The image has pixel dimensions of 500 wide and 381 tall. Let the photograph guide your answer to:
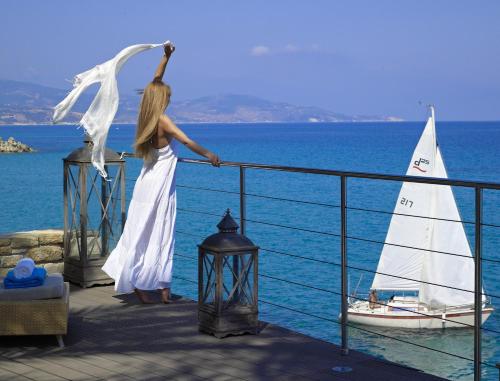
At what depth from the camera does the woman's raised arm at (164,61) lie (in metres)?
5.84

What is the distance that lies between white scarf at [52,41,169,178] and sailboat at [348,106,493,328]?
18034mm

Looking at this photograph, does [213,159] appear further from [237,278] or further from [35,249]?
[35,249]

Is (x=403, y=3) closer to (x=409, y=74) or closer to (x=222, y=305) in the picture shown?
(x=409, y=74)

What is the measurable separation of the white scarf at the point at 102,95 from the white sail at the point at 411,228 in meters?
18.0

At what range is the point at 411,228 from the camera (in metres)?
26.2

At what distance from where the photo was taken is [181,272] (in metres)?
23.8

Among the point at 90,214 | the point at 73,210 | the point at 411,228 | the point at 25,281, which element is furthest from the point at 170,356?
the point at 411,228

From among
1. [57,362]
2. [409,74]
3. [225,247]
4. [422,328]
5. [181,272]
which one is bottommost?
[422,328]

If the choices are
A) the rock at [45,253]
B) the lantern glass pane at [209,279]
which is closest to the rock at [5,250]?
the rock at [45,253]

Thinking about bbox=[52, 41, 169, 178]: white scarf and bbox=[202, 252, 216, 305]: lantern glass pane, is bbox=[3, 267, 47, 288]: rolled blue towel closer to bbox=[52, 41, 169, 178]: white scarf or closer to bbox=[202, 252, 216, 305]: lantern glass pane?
bbox=[202, 252, 216, 305]: lantern glass pane

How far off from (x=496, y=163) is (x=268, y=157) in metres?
18.2

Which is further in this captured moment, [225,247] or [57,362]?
[225,247]

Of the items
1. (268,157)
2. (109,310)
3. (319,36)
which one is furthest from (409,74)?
(109,310)

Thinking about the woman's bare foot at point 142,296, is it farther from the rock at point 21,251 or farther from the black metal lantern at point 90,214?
the rock at point 21,251
